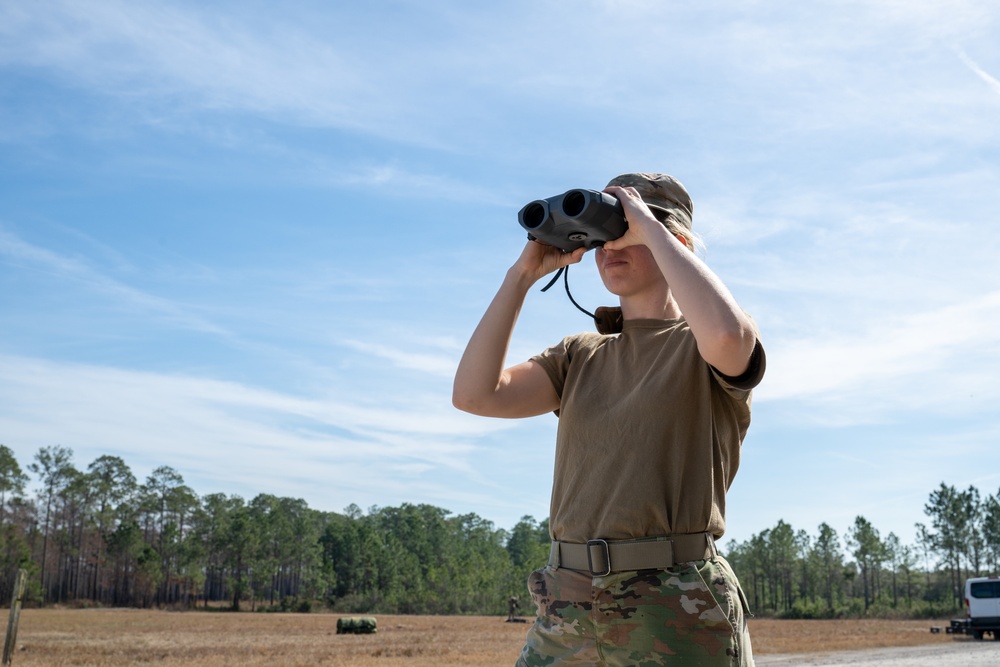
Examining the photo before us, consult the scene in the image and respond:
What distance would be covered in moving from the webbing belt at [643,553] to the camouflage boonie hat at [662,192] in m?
0.91

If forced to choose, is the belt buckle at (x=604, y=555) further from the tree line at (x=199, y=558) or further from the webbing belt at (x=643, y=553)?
the tree line at (x=199, y=558)

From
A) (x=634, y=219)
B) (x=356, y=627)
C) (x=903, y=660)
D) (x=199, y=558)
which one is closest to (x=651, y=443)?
(x=634, y=219)

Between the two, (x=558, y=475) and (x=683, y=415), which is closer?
(x=683, y=415)

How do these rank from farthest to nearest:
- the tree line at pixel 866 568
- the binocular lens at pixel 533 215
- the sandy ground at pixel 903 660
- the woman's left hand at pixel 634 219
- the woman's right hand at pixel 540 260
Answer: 1. the tree line at pixel 866 568
2. the sandy ground at pixel 903 660
3. the woman's right hand at pixel 540 260
4. the binocular lens at pixel 533 215
5. the woman's left hand at pixel 634 219

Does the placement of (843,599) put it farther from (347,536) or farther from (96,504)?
(96,504)

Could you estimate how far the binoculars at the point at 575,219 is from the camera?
2225 mm

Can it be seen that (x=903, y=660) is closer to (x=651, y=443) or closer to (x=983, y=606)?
(x=983, y=606)

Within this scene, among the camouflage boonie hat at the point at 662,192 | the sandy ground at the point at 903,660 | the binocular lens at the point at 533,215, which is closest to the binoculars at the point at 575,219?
the binocular lens at the point at 533,215

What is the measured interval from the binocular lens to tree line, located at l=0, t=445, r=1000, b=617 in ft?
248

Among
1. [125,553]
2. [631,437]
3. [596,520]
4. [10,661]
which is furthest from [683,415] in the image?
[125,553]

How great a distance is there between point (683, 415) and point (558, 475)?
0.39m

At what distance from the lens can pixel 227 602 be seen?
302 ft

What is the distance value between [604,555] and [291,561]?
96307mm

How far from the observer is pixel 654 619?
1.98m
